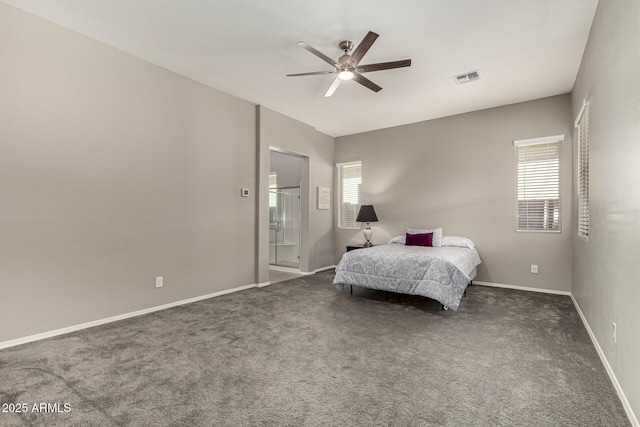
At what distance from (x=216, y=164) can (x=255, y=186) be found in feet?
2.49

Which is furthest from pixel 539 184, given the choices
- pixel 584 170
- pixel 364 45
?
pixel 364 45

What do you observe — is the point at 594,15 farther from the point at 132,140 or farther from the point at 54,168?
the point at 54,168

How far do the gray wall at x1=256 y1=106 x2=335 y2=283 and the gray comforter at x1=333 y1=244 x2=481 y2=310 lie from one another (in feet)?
5.09

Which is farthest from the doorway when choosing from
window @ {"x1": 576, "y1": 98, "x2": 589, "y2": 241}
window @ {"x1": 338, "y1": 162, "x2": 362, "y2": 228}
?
window @ {"x1": 576, "y1": 98, "x2": 589, "y2": 241}

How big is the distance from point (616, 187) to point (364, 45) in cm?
211

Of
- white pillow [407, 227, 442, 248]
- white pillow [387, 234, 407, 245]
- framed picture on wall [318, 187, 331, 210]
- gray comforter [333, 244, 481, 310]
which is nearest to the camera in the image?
gray comforter [333, 244, 481, 310]

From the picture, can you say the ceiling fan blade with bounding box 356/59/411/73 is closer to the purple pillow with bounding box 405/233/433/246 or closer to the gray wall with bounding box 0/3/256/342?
the gray wall with bounding box 0/3/256/342

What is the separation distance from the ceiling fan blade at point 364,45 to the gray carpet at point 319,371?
2.57 metres

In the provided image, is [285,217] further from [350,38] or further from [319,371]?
[319,371]

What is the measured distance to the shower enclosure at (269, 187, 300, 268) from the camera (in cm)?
679

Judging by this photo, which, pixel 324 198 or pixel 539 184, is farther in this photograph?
pixel 324 198

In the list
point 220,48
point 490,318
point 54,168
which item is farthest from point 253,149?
point 490,318

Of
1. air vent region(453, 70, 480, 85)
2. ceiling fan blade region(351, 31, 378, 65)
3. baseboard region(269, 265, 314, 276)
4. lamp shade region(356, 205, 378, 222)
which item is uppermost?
air vent region(453, 70, 480, 85)

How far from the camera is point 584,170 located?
10.8 feet
